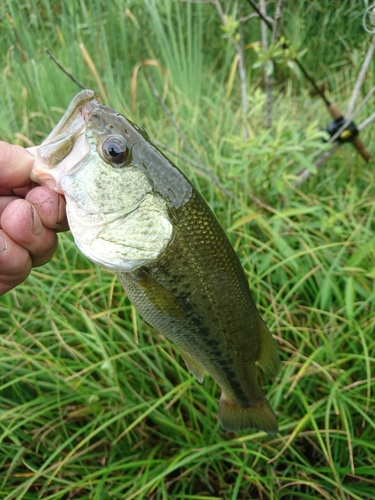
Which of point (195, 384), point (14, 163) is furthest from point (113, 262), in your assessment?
point (195, 384)

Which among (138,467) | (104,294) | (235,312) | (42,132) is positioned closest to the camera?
(235,312)

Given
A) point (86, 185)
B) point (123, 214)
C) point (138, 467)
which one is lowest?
point (138, 467)

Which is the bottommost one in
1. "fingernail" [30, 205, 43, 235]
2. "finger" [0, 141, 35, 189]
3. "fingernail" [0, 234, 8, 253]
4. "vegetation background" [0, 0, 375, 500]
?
"vegetation background" [0, 0, 375, 500]

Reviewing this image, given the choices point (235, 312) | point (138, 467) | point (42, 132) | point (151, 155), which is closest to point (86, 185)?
point (151, 155)

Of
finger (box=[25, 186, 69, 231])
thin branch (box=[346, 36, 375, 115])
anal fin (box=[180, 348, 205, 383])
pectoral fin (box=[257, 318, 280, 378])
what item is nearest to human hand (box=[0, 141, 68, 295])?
finger (box=[25, 186, 69, 231])

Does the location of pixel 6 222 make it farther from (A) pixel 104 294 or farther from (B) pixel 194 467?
(B) pixel 194 467

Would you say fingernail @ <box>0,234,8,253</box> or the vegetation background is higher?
fingernail @ <box>0,234,8,253</box>

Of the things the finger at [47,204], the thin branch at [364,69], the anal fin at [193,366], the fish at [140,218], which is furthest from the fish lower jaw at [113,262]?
the thin branch at [364,69]

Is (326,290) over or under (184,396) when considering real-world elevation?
over

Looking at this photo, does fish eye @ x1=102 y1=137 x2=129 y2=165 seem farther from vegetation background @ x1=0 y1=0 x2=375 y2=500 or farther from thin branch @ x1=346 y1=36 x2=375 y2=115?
thin branch @ x1=346 y1=36 x2=375 y2=115
